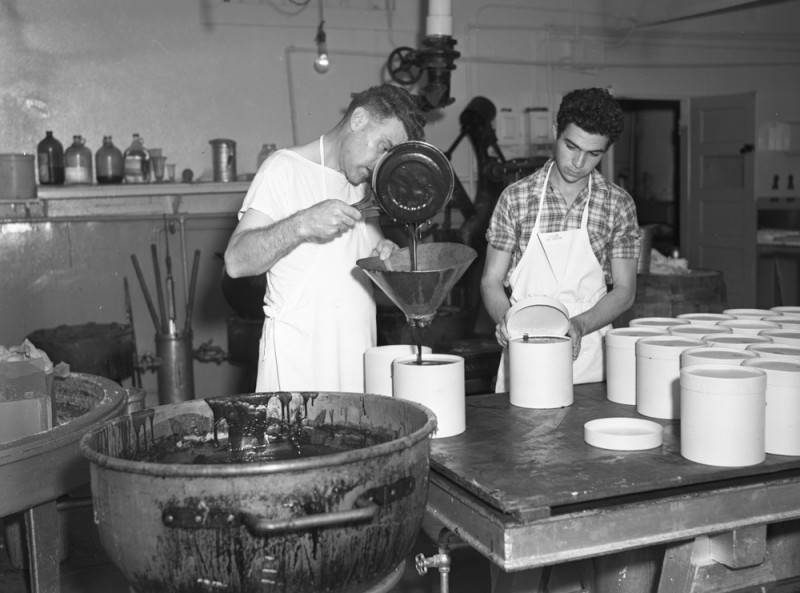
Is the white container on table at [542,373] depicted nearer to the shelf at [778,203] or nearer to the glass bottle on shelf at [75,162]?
the glass bottle on shelf at [75,162]

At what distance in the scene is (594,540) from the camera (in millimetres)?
1741

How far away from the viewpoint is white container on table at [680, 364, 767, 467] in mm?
1868

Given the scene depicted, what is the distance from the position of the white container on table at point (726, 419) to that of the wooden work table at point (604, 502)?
30mm

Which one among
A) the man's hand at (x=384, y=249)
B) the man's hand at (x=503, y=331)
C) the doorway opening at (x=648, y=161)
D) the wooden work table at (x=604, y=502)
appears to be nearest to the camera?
the wooden work table at (x=604, y=502)

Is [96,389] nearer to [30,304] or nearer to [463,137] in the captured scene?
[30,304]

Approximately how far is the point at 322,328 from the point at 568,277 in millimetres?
926

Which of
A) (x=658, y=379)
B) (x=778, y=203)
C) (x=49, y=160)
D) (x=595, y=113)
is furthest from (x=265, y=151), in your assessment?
(x=778, y=203)


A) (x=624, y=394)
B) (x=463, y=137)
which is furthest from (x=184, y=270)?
(x=624, y=394)

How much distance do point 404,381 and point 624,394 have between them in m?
0.71

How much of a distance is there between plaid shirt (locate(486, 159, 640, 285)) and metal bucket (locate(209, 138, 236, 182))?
3200mm

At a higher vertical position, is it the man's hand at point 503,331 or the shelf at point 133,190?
the shelf at point 133,190

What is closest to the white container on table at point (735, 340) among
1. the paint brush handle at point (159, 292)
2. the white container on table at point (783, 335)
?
the white container on table at point (783, 335)

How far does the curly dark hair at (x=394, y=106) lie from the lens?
2.50 m

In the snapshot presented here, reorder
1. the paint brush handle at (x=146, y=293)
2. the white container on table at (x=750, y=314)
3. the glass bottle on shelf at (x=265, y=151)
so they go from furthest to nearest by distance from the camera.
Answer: the glass bottle on shelf at (x=265, y=151) → the paint brush handle at (x=146, y=293) → the white container on table at (x=750, y=314)
